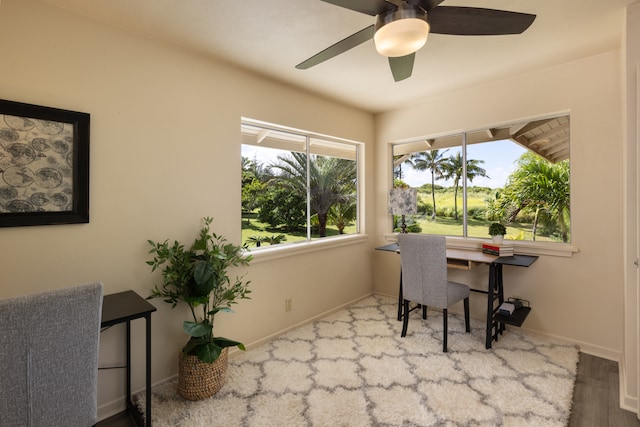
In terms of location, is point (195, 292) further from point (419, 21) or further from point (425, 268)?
point (419, 21)

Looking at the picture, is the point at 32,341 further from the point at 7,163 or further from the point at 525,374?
the point at 525,374

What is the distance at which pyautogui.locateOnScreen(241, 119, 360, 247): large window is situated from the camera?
2.86 metres

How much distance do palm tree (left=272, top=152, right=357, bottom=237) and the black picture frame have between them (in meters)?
1.59

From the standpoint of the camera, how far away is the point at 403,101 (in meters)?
3.57

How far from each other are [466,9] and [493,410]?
2.21 meters

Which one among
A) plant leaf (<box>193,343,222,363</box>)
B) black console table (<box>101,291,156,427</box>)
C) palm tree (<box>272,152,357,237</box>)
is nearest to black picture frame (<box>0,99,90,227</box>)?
black console table (<box>101,291,156,427</box>)

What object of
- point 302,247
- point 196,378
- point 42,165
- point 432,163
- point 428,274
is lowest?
point 196,378

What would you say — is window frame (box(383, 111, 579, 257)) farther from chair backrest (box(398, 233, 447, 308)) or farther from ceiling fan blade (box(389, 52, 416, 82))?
ceiling fan blade (box(389, 52, 416, 82))

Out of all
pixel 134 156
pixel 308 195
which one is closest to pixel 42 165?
pixel 134 156

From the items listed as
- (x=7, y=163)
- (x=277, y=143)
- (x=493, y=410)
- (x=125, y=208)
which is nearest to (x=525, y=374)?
(x=493, y=410)

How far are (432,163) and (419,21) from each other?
2.60 metres

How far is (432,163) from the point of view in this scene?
370 cm

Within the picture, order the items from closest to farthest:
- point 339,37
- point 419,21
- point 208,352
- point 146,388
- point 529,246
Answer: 1. point 419,21
2. point 146,388
3. point 208,352
4. point 339,37
5. point 529,246

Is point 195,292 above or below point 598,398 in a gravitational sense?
above
